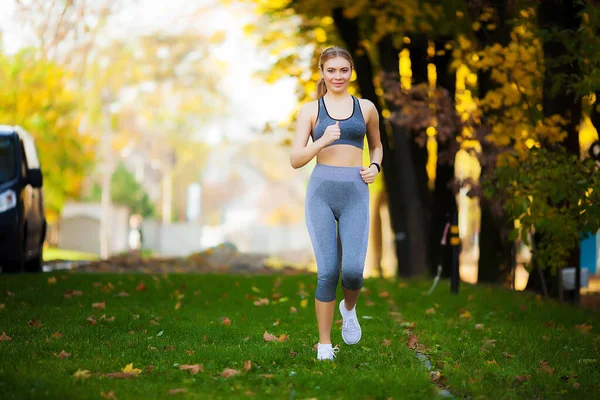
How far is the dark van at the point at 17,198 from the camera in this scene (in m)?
13.2

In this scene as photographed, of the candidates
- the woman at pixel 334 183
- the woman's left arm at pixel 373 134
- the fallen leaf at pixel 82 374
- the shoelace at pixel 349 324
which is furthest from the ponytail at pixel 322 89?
the fallen leaf at pixel 82 374

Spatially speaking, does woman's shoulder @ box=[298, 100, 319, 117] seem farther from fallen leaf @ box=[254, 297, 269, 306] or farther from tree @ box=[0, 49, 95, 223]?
tree @ box=[0, 49, 95, 223]

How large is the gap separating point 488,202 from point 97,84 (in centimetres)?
2564

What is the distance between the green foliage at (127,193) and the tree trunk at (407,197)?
142ft

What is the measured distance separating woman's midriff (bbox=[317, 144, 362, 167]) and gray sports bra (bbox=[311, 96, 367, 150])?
3 centimetres

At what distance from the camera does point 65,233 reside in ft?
142

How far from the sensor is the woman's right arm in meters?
6.34

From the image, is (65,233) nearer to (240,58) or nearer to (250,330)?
(240,58)

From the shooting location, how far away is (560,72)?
1201cm

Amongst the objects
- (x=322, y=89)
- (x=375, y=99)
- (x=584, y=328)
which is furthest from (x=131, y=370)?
(x=375, y=99)

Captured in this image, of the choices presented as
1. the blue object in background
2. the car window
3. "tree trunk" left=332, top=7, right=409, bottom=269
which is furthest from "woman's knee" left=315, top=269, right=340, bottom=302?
"tree trunk" left=332, top=7, right=409, bottom=269

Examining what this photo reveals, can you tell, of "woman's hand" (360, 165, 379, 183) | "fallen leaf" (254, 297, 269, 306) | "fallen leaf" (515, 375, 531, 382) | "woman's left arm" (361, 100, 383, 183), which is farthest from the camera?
"fallen leaf" (254, 297, 269, 306)

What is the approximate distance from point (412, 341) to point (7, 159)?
26.2ft

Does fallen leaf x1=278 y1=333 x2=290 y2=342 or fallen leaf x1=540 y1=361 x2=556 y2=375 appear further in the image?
fallen leaf x1=278 y1=333 x2=290 y2=342
